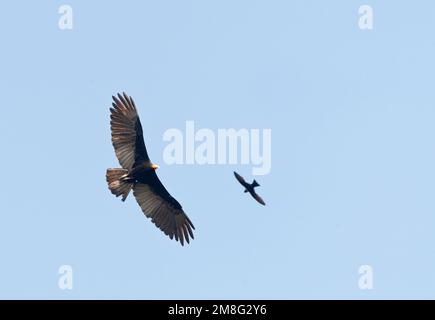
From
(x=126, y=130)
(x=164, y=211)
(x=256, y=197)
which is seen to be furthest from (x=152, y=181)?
(x=256, y=197)

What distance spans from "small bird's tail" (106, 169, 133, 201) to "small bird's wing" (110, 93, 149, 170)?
359 millimetres

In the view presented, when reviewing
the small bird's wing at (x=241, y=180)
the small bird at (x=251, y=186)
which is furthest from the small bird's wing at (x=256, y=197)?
the small bird's wing at (x=241, y=180)

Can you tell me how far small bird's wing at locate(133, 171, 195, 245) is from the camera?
4744 cm

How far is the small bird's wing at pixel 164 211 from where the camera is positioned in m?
47.4

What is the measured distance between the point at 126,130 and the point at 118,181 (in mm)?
1976

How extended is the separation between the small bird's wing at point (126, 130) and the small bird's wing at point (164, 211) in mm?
1903

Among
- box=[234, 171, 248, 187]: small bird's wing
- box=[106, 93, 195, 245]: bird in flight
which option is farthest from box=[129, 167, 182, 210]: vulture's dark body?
box=[234, 171, 248, 187]: small bird's wing

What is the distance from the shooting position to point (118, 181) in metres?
46.0
